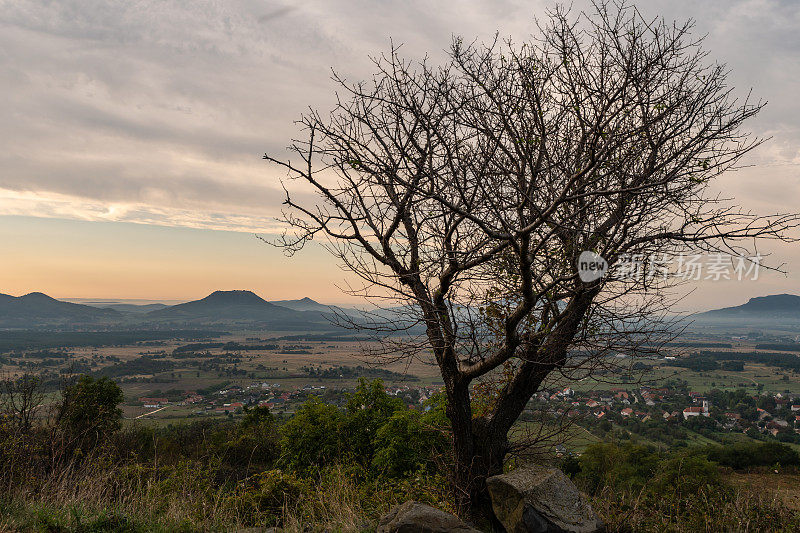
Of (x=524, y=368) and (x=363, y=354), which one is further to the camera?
(x=524, y=368)

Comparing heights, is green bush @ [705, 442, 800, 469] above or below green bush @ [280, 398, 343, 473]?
below

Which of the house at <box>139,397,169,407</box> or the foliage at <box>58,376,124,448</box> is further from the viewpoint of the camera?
the house at <box>139,397,169,407</box>

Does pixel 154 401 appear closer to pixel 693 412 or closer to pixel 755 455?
pixel 693 412

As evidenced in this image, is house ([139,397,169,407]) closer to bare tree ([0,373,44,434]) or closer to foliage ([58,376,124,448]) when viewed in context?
foliage ([58,376,124,448])

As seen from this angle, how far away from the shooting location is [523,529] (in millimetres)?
4895

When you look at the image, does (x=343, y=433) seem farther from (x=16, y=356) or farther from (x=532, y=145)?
(x=16, y=356)

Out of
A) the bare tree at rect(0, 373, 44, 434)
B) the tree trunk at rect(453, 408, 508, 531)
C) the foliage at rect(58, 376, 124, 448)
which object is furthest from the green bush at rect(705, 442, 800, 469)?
the foliage at rect(58, 376, 124, 448)

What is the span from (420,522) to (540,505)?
1.71 meters

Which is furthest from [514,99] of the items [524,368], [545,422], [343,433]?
[343,433]

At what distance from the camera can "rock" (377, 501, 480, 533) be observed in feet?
14.1

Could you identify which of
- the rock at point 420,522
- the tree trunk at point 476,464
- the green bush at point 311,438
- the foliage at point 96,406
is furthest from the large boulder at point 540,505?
the foliage at point 96,406

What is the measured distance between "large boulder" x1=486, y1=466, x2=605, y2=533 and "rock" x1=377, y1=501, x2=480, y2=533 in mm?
883

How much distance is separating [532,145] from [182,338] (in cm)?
20021

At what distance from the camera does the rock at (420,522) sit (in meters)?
4.29
